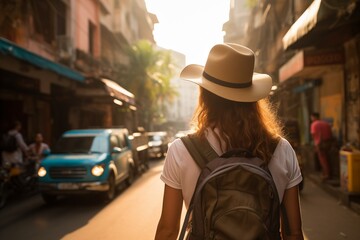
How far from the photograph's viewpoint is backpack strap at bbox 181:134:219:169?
1658 mm

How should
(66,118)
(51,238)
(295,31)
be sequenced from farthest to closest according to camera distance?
(66,118), (295,31), (51,238)

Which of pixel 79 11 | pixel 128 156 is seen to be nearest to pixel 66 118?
pixel 79 11

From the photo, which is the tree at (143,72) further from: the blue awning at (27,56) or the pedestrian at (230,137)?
the pedestrian at (230,137)

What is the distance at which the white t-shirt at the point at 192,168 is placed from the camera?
1.69 m

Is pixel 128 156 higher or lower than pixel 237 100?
lower

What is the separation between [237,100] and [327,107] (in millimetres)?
13138

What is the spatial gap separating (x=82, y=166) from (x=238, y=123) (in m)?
7.00

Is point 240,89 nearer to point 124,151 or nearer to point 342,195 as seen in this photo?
point 342,195

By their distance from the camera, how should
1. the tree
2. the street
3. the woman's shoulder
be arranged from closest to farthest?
the woman's shoulder → the street → the tree

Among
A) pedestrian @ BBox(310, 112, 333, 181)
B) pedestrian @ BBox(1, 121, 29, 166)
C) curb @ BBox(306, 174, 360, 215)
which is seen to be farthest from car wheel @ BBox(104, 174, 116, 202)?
pedestrian @ BBox(310, 112, 333, 181)

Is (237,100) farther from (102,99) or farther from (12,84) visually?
(102,99)

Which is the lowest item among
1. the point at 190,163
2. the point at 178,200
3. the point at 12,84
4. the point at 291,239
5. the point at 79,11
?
the point at 291,239

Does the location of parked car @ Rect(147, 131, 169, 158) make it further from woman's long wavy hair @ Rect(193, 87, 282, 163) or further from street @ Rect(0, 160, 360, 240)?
woman's long wavy hair @ Rect(193, 87, 282, 163)

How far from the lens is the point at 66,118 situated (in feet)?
62.5
